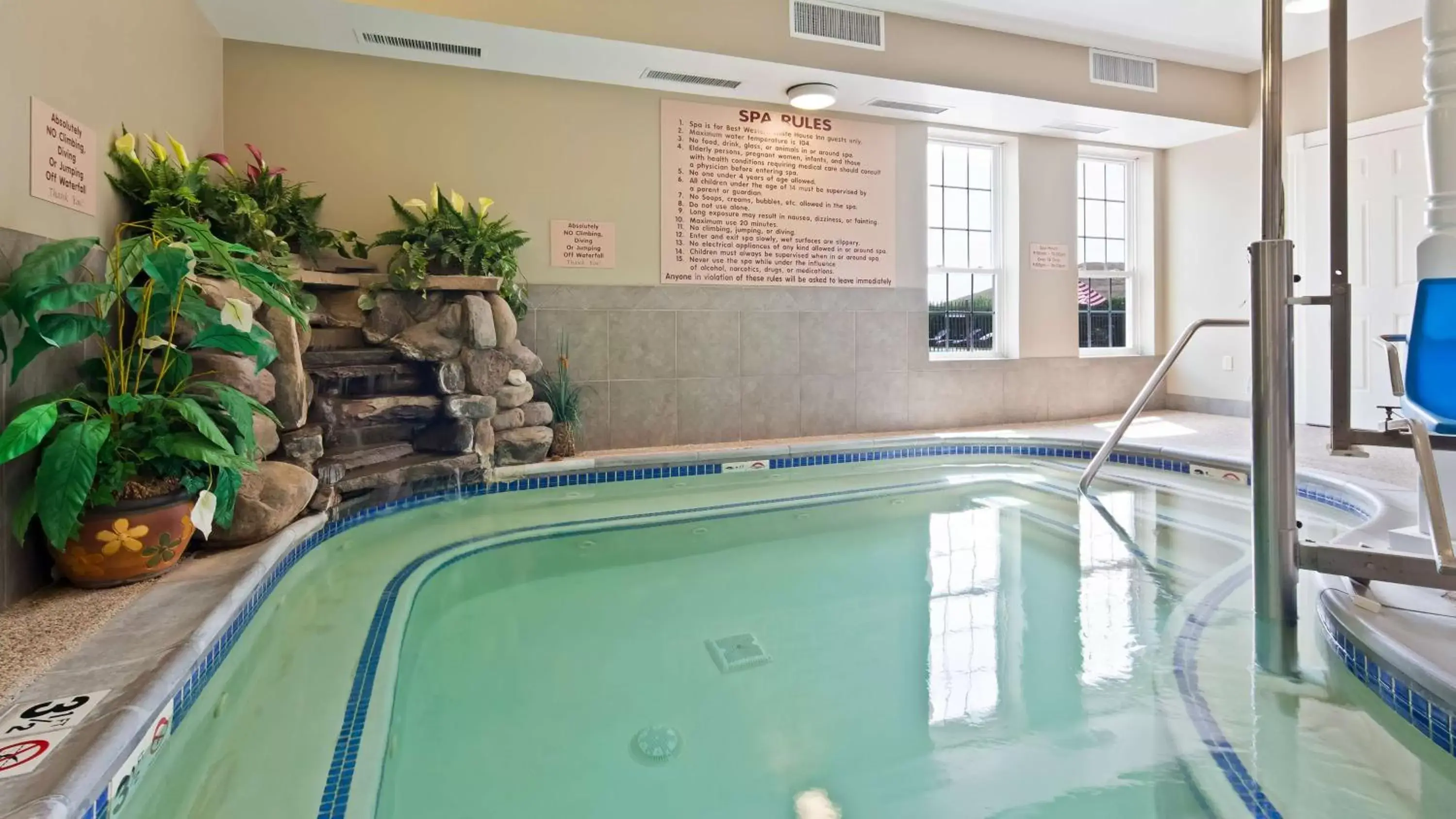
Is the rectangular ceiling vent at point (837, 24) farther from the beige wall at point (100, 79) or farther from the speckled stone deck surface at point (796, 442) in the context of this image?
the beige wall at point (100, 79)

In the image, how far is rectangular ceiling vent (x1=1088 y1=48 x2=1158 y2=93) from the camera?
5.12 m

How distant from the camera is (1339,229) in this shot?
174 cm

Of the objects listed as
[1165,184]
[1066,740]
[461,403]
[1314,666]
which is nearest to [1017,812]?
[1066,740]

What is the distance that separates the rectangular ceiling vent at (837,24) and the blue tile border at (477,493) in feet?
8.34

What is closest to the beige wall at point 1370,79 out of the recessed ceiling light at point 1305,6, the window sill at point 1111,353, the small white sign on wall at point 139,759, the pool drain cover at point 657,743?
the recessed ceiling light at point 1305,6

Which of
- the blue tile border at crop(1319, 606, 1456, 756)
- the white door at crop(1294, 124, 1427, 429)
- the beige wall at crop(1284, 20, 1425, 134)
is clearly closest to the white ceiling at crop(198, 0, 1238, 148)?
the beige wall at crop(1284, 20, 1425, 134)

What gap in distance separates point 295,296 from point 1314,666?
377cm

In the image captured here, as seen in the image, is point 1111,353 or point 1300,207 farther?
point 1111,353

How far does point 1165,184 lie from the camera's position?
6422 mm

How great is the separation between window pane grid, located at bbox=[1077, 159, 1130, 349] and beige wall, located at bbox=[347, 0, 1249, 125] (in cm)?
101

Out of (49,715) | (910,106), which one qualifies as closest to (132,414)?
(49,715)

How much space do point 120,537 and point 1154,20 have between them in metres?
6.06

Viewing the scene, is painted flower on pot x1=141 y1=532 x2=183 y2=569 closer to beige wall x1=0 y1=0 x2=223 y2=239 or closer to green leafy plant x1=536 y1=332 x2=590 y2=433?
beige wall x1=0 y1=0 x2=223 y2=239

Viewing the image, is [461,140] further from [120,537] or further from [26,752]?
[26,752]
